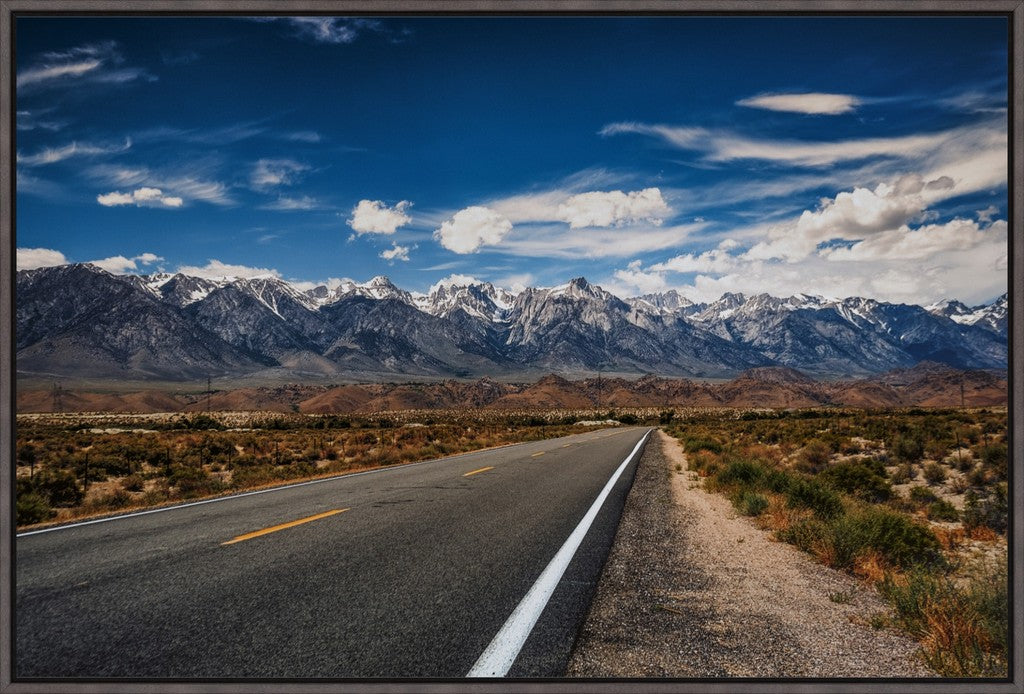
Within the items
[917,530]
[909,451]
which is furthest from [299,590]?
[909,451]

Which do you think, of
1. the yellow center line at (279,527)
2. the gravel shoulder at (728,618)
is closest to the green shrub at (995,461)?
the gravel shoulder at (728,618)

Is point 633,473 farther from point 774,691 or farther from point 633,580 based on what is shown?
point 774,691

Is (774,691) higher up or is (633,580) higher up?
(774,691)

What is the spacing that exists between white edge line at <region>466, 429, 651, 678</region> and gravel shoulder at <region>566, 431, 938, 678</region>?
401mm

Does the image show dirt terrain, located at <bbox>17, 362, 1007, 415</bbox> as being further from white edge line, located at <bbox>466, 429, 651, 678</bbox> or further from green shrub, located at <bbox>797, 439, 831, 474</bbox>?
white edge line, located at <bbox>466, 429, 651, 678</bbox>

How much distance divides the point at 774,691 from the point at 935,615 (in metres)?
2.43

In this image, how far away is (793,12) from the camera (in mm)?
4340

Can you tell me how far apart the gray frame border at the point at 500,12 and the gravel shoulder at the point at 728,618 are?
0.64 metres

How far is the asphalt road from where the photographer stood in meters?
3.61

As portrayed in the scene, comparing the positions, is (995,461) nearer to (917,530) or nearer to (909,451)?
(909,451)

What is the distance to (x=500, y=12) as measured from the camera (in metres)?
4.45

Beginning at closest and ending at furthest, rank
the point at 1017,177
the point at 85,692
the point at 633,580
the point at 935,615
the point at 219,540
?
the point at 85,692
the point at 1017,177
the point at 935,615
the point at 633,580
the point at 219,540

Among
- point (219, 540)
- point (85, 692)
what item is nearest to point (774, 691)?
point (85, 692)

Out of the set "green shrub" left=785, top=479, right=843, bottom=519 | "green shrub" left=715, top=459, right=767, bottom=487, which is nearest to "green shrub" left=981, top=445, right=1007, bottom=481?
"green shrub" left=715, top=459, right=767, bottom=487
